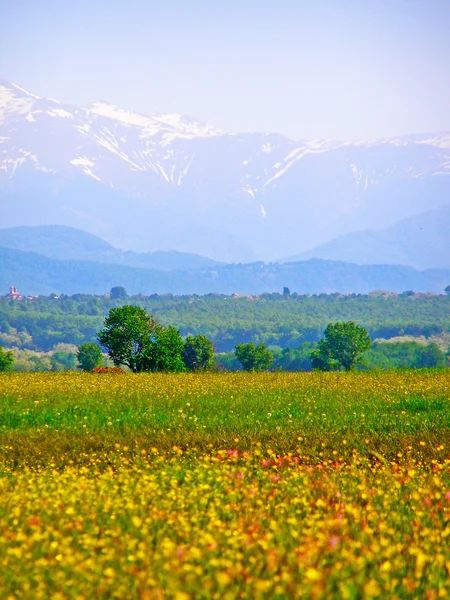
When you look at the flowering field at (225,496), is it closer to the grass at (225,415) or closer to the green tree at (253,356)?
the grass at (225,415)

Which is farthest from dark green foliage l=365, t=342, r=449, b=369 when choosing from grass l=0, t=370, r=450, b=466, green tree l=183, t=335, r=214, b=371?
grass l=0, t=370, r=450, b=466

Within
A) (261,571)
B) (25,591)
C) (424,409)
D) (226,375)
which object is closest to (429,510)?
(261,571)

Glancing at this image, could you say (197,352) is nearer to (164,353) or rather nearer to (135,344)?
(135,344)

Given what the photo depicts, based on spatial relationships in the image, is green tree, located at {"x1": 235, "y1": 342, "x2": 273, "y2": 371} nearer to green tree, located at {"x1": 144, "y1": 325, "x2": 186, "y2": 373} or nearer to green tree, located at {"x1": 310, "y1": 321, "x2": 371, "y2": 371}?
green tree, located at {"x1": 310, "y1": 321, "x2": 371, "y2": 371}

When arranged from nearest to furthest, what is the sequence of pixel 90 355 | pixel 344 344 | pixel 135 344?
pixel 135 344, pixel 344 344, pixel 90 355

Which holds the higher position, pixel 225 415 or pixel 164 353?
pixel 164 353

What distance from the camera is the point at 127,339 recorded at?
45594 millimetres

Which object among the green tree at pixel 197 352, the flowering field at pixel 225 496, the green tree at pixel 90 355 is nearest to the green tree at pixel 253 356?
the green tree at pixel 197 352

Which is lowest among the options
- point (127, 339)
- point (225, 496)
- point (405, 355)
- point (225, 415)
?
point (405, 355)

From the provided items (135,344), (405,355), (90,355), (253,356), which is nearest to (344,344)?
(253,356)

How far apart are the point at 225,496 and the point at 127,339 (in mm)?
33415

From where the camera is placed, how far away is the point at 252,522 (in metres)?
11.1

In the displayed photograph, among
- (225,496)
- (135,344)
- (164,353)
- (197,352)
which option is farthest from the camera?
(197,352)

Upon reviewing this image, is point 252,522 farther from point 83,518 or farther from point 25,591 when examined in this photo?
point 25,591
